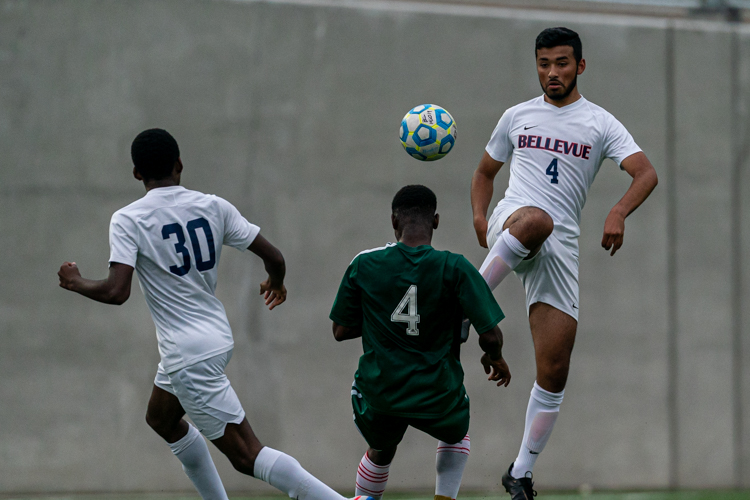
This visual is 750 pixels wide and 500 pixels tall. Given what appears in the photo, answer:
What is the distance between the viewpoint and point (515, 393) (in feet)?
24.2

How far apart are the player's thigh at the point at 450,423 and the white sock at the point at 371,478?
1.88 ft

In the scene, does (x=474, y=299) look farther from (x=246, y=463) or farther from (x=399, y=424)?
(x=246, y=463)

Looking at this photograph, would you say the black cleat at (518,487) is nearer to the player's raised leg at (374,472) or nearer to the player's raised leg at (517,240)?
the player's raised leg at (374,472)

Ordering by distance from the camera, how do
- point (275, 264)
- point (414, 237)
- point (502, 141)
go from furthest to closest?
point (502, 141) < point (275, 264) < point (414, 237)

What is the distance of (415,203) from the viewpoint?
141 inches

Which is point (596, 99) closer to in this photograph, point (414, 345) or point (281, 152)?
point (281, 152)

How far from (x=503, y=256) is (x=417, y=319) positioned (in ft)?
2.90

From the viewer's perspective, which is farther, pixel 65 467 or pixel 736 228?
pixel 736 228

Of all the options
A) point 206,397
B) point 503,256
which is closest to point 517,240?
point 503,256

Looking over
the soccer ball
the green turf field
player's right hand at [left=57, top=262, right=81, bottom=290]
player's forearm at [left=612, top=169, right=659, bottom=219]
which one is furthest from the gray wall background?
player's right hand at [left=57, top=262, right=81, bottom=290]

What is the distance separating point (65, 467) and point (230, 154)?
3.07 metres

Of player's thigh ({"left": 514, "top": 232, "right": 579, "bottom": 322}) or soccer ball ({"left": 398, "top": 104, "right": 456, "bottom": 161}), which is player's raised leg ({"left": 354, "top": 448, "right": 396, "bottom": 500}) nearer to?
player's thigh ({"left": 514, "top": 232, "right": 579, "bottom": 322})

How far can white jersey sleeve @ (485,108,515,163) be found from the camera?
4.63 meters

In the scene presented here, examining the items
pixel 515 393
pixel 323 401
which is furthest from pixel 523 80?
pixel 323 401
